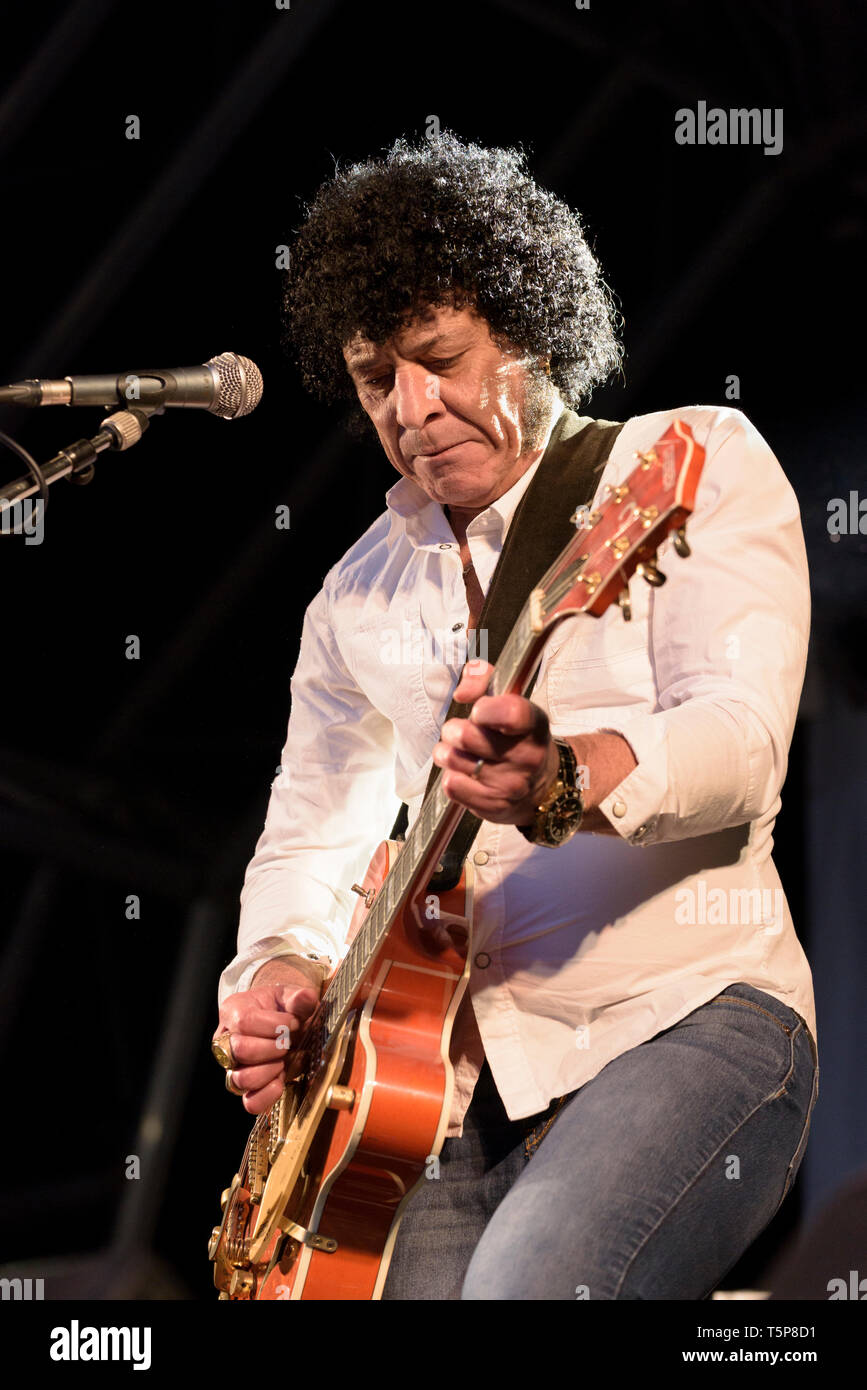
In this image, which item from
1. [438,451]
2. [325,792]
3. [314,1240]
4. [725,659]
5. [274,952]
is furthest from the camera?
[325,792]

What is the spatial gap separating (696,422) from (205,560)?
196 centimetres

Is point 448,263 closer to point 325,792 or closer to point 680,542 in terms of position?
point 325,792

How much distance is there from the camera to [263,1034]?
2305 mm

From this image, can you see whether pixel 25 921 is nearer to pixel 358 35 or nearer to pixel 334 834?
pixel 334 834

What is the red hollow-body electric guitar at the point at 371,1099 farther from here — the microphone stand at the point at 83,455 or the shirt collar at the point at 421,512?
the microphone stand at the point at 83,455

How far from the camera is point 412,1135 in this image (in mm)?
1980

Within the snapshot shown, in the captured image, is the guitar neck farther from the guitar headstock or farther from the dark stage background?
the dark stage background

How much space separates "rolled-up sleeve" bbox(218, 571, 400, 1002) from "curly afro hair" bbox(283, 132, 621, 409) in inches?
26.1

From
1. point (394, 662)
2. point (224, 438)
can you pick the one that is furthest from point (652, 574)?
point (224, 438)

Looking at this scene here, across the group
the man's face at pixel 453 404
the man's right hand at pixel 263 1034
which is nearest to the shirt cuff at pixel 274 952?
the man's right hand at pixel 263 1034

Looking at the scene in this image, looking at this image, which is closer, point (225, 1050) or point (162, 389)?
point (162, 389)

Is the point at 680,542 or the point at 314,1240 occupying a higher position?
the point at 680,542

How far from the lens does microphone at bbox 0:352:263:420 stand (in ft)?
6.35

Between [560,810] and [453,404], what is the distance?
1144 mm
